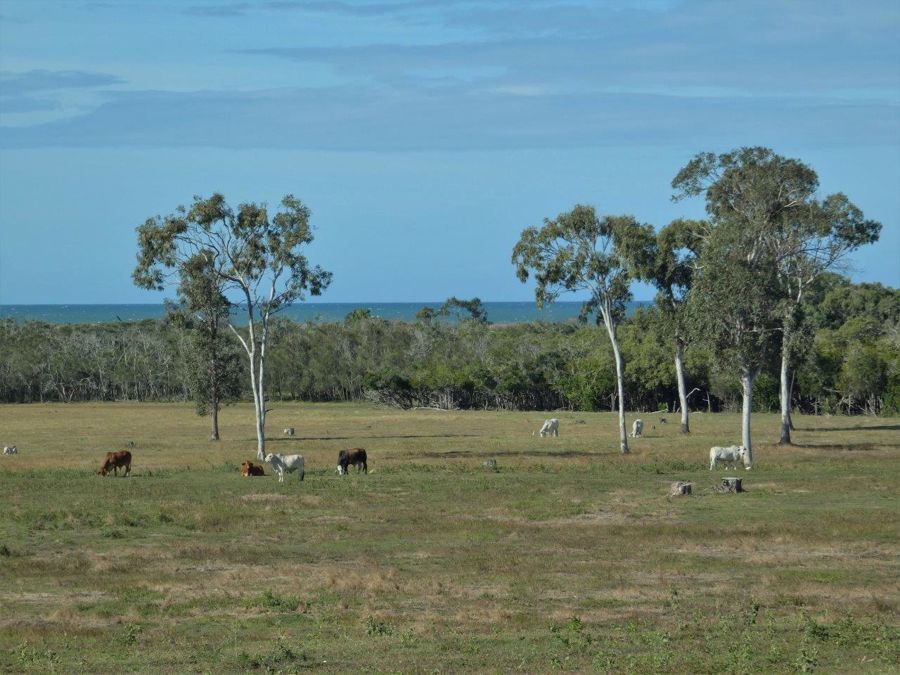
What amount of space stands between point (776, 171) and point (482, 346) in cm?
6809

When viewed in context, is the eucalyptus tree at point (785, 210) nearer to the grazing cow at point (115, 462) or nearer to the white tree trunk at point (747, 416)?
the white tree trunk at point (747, 416)

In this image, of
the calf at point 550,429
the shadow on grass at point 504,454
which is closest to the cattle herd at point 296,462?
the shadow on grass at point 504,454

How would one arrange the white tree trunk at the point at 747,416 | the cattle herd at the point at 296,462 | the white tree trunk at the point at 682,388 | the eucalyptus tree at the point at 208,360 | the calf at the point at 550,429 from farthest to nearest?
1. the calf at the point at 550,429
2. the white tree trunk at the point at 682,388
3. the eucalyptus tree at the point at 208,360
4. the white tree trunk at the point at 747,416
5. the cattle herd at the point at 296,462

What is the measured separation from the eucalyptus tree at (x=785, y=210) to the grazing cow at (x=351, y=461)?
2263 centimetres

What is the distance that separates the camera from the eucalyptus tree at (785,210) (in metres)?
60.5

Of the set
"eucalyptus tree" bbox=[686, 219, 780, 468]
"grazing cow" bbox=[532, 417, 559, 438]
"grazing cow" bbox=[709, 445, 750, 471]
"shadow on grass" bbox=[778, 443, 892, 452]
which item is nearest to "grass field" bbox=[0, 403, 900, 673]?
"grazing cow" bbox=[709, 445, 750, 471]

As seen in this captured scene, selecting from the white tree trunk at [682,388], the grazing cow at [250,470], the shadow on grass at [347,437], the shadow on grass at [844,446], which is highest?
the white tree trunk at [682,388]

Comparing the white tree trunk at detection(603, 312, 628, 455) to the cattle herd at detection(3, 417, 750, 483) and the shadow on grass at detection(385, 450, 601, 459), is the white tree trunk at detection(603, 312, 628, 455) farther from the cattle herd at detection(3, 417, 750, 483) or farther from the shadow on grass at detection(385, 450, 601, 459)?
the cattle herd at detection(3, 417, 750, 483)

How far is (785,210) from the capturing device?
6153 cm

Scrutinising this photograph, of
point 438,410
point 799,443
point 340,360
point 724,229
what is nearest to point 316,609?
point 724,229

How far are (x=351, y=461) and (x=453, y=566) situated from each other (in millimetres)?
20732

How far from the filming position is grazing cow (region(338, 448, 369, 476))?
46062mm

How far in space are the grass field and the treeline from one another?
78.5ft

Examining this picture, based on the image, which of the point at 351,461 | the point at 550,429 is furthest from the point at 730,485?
the point at 550,429
